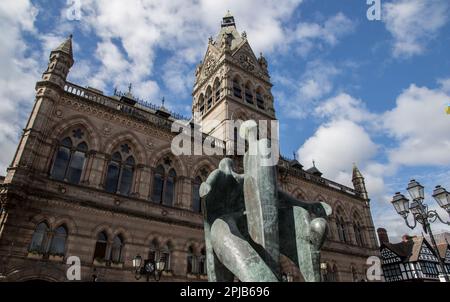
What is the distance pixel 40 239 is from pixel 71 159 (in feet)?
14.5

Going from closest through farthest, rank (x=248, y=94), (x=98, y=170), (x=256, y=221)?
(x=256, y=221)
(x=98, y=170)
(x=248, y=94)

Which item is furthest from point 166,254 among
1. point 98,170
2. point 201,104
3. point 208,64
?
point 208,64

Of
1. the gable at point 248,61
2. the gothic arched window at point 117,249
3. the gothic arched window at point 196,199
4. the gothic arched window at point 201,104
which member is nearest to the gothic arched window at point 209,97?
the gothic arched window at point 201,104

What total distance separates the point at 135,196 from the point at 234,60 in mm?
19162

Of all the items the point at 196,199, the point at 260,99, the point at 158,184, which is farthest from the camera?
the point at 260,99

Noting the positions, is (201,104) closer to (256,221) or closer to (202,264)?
(202,264)

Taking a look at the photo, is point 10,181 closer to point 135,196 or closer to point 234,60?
point 135,196

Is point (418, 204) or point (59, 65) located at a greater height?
point (59, 65)

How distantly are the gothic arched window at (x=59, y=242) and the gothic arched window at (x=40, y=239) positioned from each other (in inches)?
12.0

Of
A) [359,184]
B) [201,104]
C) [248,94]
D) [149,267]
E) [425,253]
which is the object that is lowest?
[149,267]

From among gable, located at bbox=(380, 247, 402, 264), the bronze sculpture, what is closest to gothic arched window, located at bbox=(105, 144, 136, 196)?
the bronze sculpture

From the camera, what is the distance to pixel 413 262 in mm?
36625

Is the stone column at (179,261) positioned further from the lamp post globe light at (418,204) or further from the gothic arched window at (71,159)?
the lamp post globe light at (418,204)

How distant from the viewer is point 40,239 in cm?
1380
